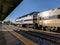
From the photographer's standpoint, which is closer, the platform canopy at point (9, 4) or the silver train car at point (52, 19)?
the platform canopy at point (9, 4)

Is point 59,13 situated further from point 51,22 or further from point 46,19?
point 46,19

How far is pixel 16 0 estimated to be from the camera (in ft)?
36.0

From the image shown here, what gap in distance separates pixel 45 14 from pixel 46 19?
1.44 m

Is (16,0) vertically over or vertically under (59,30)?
over

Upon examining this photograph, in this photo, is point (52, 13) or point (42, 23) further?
point (42, 23)

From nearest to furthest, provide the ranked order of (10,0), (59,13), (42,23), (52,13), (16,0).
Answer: (16,0) < (10,0) < (59,13) < (52,13) < (42,23)

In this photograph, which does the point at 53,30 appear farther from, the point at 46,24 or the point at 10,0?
the point at 10,0

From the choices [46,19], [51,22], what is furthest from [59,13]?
[46,19]

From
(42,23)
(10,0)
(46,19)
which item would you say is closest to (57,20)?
(46,19)

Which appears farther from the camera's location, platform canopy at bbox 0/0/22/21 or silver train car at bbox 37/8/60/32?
silver train car at bbox 37/8/60/32

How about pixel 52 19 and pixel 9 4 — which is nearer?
pixel 9 4

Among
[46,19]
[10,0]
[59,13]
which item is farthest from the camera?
[46,19]

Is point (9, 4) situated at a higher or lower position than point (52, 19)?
higher

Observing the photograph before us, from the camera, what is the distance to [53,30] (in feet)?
131
